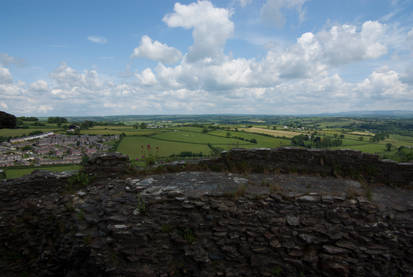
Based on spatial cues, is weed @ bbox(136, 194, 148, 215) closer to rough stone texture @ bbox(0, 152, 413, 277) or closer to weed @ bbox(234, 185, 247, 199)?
rough stone texture @ bbox(0, 152, 413, 277)

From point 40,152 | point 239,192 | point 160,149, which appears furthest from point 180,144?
point 239,192

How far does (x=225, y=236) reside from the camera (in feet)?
15.9

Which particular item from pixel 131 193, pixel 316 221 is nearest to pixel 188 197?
pixel 131 193

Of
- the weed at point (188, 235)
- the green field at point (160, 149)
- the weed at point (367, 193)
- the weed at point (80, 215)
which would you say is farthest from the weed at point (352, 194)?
the green field at point (160, 149)

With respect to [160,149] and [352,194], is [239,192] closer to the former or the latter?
[352,194]

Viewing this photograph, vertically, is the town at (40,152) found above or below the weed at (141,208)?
below

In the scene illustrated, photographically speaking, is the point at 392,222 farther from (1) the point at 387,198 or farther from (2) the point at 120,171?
(2) the point at 120,171

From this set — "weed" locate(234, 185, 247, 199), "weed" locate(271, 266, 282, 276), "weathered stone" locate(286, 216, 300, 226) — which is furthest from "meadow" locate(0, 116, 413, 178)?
"weed" locate(271, 266, 282, 276)

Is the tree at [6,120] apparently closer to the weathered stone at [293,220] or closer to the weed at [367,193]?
the weathered stone at [293,220]

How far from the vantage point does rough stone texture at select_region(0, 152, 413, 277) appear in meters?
4.66

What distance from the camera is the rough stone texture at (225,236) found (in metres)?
4.66

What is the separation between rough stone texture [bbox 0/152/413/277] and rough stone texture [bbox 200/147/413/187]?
160cm

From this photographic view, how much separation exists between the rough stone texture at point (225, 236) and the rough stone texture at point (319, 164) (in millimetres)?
1598

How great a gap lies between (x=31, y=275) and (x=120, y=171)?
12.1 ft
